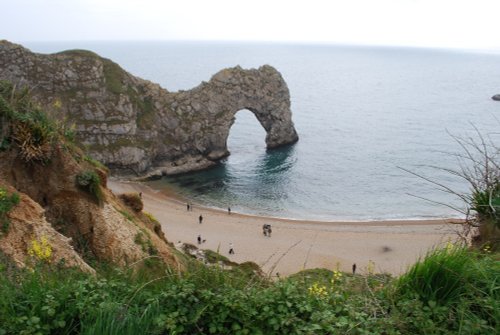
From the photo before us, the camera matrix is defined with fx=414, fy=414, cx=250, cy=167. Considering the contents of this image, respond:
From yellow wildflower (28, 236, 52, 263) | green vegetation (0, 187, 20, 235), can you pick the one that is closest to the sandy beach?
green vegetation (0, 187, 20, 235)

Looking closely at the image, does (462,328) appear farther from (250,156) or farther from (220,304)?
(250,156)

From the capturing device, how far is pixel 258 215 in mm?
50188

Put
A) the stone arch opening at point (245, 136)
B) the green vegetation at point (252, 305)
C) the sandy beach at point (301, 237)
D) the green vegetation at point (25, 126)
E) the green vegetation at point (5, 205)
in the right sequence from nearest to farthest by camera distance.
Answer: the green vegetation at point (252, 305) < the green vegetation at point (5, 205) < the green vegetation at point (25, 126) < the sandy beach at point (301, 237) < the stone arch opening at point (245, 136)

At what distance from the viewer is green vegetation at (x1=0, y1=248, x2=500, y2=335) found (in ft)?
15.3

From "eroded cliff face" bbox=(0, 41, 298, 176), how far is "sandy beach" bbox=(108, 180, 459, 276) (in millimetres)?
10043

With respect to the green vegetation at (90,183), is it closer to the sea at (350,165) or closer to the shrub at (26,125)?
the shrub at (26,125)

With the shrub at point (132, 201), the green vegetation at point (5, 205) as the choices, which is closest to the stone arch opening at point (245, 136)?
the shrub at point (132, 201)

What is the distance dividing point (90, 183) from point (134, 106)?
49251mm

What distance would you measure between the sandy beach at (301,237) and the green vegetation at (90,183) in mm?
21378

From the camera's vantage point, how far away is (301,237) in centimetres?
4312

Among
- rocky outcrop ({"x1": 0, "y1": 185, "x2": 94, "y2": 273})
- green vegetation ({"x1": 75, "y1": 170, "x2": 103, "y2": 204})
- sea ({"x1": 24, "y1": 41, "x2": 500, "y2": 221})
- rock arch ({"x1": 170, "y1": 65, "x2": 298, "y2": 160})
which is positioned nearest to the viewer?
rocky outcrop ({"x1": 0, "y1": 185, "x2": 94, "y2": 273})

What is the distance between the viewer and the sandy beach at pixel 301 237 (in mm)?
38125

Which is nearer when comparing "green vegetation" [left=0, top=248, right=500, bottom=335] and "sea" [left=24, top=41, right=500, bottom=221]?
"green vegetation" [left=0, top=248, right=500, bottom=335]

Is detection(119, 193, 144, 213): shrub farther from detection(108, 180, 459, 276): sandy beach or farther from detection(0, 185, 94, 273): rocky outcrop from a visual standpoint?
detection(108, 180, 459, 276): sandy beach
